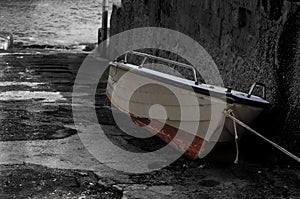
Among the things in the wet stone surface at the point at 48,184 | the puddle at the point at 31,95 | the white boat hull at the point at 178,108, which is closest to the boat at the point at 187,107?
the white boat hull at the point at 178,108

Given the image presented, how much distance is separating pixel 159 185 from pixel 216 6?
4.38m

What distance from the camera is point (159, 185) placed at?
6449mm

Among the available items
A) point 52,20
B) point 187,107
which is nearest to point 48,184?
point 187,107

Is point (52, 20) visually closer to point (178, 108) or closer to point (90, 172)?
point (178, 108)

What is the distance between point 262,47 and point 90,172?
2.97 metres

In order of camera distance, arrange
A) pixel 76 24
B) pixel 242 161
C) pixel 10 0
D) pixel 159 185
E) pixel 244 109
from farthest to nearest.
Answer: pixel 10 0 < pixel 76 24 < pixel 242 161 < pixel 244 109 < pixel 159 185

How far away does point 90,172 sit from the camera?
676 centimetres

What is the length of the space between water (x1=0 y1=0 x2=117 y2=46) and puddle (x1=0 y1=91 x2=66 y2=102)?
1899cm

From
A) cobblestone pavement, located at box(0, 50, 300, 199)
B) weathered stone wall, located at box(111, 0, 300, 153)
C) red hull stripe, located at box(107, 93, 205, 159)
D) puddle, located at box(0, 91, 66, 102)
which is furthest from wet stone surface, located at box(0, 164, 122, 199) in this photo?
puddle, located at box(0, 91, 66, 102)

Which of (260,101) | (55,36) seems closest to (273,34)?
(260,101)

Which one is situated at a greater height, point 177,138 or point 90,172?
point 177,138

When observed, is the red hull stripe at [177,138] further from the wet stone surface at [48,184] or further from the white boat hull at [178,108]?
the wet stone surface at [48,184]

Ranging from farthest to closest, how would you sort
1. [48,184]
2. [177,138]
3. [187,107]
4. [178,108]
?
[177,138]
[178,108]
[187,107]
[48,184]

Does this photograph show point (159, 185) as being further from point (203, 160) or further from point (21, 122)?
point (21, 122)
